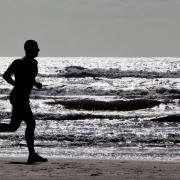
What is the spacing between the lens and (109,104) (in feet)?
104

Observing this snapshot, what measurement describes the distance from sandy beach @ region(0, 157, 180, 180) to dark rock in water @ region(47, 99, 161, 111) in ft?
73.5

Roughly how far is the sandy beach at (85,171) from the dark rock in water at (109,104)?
2240 cm

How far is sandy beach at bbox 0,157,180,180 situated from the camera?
577 centimetres

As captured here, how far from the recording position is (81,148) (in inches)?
427

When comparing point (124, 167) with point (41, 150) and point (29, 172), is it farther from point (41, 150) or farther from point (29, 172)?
point (41, 150)

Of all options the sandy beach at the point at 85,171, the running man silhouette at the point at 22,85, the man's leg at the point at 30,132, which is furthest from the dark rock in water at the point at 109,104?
the sandy beach at the point at 85,171

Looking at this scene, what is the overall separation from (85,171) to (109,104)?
83.9 feet

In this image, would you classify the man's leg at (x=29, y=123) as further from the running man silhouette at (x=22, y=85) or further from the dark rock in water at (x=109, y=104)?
the dark rock in water at (x=109, y=104)

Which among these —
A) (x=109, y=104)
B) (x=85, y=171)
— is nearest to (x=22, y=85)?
(x=85, y=171)

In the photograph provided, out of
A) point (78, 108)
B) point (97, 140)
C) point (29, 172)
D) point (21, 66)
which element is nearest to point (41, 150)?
point (97, 140)

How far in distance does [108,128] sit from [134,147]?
4.95 m

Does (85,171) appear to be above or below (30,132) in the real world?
below
